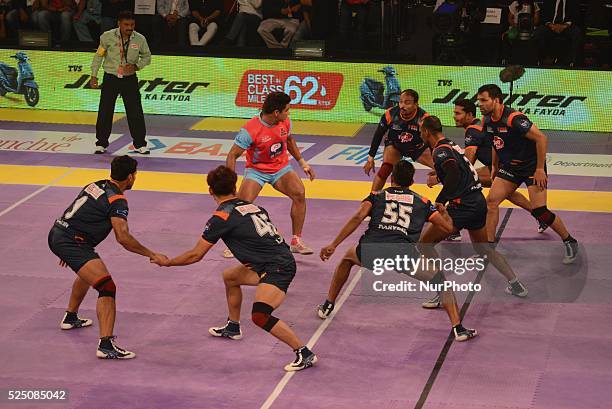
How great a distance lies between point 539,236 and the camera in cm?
1548

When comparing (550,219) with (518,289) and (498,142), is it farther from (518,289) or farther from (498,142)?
(518,289)

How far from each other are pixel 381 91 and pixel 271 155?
807 centimetres

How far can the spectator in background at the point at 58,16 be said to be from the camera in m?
25.2

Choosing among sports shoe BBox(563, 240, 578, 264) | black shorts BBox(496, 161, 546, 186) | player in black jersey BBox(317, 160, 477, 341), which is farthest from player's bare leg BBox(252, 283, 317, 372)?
sports shoe BBox(563, 240, 578, 264)

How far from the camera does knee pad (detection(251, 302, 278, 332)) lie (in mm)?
10805

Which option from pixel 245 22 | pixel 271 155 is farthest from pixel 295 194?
pixel 245 22

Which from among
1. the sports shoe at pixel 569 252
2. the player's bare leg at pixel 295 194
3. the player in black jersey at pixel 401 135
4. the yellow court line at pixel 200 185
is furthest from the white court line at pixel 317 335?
the yellow court line at pixel 200 185

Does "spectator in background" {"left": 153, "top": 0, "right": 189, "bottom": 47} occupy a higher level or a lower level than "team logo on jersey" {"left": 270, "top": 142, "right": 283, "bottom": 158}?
lower

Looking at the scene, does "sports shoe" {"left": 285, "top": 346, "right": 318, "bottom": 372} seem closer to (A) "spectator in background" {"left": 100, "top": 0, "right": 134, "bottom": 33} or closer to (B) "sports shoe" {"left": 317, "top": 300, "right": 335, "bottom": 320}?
(B) "sports shoe" {"left": 317, "top": 300, "right": 335, "bottom": 320}

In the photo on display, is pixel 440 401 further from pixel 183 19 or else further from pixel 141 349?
pixel 183 19

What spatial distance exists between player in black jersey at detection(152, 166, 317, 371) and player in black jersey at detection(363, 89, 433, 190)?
4.19 m

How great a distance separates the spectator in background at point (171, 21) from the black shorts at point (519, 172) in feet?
40.4

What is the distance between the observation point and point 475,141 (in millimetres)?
14508

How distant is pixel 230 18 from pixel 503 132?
40.2 ft
